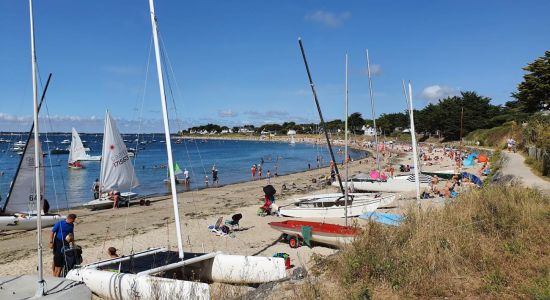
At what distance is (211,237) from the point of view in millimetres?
16391

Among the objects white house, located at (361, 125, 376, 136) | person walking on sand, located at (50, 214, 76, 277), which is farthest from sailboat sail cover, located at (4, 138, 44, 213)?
white house, located at (361, 125, 376, 136)

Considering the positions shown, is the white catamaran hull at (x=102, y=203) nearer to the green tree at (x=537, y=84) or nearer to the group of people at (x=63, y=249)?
the group of people at (x=63, y=249)

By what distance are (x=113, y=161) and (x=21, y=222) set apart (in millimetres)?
6469

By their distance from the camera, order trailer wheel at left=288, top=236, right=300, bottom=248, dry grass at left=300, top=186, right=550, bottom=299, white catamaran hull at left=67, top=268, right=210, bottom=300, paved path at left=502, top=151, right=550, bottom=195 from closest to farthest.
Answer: dry grass at left=300, top=186, right=550, bottom=299 → white catamaran hull at left=67, top=268, right=210, bottom=300 → trailer wheel at left=288, top=236, right=300, bottom=248 → paved path at left=502, top=151, right=550, bottom=195

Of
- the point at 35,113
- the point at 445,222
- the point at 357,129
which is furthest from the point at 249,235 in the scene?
the point at 357,129

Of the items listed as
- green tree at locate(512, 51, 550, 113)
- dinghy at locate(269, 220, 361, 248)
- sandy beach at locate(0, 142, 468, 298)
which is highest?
green tree at locate(512, 51, 550, 113)

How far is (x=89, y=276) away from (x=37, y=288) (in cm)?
140

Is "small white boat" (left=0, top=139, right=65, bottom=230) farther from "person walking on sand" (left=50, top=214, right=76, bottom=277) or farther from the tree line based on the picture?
the tree line

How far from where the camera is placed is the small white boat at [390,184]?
2672cm

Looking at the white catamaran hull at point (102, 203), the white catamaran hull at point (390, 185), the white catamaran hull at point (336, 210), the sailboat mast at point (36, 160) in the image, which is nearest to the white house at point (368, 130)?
the white catamaran hull at point (390, 185)

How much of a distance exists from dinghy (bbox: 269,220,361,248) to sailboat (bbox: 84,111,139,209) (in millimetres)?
12724

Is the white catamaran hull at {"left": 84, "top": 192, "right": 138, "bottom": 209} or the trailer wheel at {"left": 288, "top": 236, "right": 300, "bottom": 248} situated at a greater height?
the trailer wheel at {"left": 288, "top": 236, "right": 300, "bottom": 248}

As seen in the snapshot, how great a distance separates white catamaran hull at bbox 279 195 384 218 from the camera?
60.8 ft

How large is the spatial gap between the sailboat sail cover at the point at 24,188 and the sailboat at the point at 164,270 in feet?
34.0
